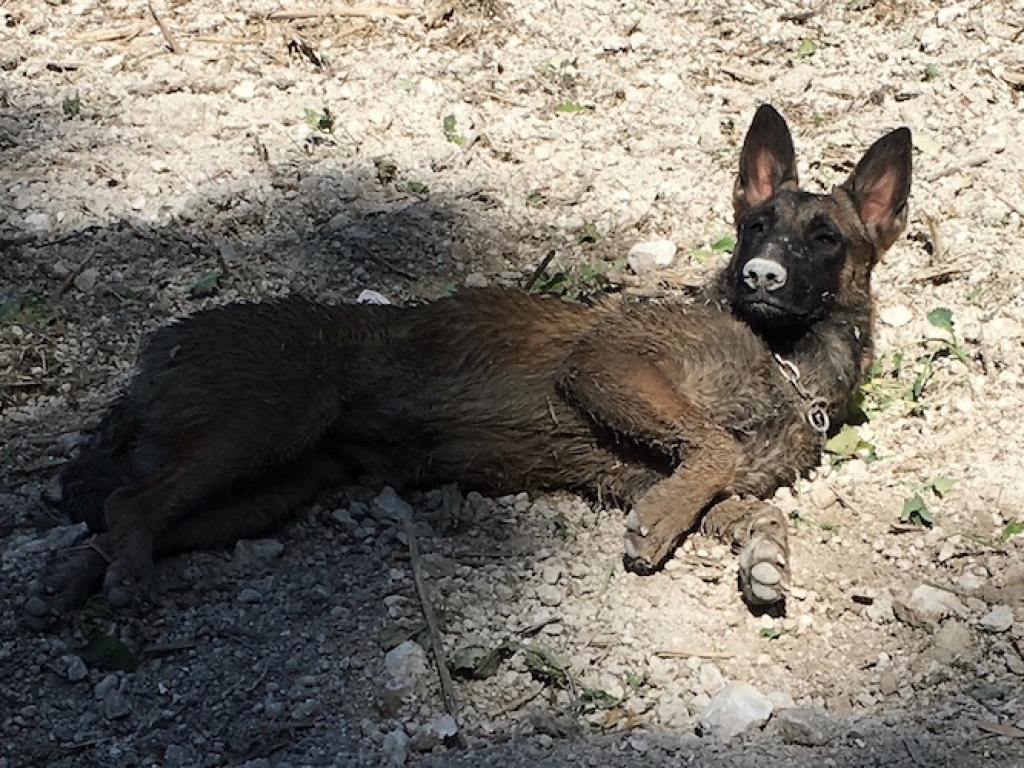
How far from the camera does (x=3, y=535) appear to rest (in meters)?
5.53

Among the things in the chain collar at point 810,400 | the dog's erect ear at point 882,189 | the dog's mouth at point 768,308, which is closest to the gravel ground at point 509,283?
the chain collar at point 810,400

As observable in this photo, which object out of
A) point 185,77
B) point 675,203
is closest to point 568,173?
point 675,203

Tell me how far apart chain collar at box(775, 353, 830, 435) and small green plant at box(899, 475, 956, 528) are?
19.8 inches

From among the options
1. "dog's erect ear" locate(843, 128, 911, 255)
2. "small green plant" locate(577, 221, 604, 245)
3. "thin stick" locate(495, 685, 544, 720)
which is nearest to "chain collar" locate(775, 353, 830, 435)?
"dog's erect ear" locate(843, 128, 911, 255)

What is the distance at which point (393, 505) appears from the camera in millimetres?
5805

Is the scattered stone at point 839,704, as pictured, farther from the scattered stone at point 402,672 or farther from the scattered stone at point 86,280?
the scattered stone at point 86,280

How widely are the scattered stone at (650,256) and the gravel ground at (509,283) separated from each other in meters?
0.04

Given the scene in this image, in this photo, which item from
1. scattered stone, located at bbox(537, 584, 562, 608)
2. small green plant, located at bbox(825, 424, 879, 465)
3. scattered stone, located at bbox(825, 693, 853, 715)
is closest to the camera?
scattered stone, located at bbox(825, 693, 853, 715)

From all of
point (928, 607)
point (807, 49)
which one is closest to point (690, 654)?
point (928, 607)

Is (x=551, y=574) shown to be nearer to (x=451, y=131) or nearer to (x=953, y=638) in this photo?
(x=953, y=638)

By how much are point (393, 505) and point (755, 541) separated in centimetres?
156

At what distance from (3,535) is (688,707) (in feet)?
9.41

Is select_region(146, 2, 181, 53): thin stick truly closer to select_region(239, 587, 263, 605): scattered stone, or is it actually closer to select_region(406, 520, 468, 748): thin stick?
select_region(406, 520, 468, 748): thin stick

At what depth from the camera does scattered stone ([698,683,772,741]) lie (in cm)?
463
